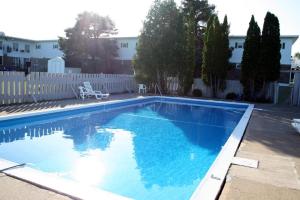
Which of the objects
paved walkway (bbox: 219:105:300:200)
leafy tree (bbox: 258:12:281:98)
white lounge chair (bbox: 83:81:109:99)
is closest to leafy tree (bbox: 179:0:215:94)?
leafy tree (bbox: 258:12:281:98)

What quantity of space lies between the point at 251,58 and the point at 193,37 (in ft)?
13.2

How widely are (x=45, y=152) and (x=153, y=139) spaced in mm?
3008

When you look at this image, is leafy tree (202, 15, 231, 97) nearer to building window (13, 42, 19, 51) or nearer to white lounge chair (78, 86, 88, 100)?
white lounge chair (78, 86, 88, 100)

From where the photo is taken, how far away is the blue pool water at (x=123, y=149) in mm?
4984

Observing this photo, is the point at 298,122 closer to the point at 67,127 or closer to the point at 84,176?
the point at 84,176

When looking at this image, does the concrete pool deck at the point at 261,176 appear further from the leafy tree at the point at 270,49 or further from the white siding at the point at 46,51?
the white siding at the point at 46,51

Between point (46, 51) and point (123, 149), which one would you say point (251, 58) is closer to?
point (123, 149)

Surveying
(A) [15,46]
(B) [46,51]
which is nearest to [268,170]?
(B) [46,51]

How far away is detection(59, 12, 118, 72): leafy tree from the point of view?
3131 centimetres

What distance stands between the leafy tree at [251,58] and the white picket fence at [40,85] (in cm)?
866

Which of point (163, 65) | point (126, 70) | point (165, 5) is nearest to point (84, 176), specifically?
point (163, 65)

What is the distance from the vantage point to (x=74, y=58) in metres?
32.6

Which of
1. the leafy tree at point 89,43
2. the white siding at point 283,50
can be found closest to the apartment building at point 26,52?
the leafy tree at point 89,43

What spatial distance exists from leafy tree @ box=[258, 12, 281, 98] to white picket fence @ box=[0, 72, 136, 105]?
9459 millimetres
